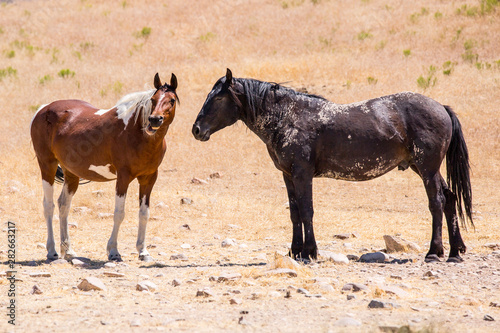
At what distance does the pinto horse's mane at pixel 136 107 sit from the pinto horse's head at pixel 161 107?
0.12 metres

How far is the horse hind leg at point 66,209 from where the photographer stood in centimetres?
794

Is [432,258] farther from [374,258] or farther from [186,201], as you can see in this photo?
[186,201]

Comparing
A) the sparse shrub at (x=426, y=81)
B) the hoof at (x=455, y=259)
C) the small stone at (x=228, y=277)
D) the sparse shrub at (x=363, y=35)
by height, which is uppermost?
the sparse shrub at (x=363, y=35)

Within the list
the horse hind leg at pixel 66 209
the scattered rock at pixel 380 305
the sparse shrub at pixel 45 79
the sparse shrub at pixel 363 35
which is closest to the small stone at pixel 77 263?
the horse hind leg at pixel 66 209

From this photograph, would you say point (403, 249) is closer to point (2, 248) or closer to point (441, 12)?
point (2, 248)

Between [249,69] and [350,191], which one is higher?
[249,69]

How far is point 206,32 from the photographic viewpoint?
89.8ft

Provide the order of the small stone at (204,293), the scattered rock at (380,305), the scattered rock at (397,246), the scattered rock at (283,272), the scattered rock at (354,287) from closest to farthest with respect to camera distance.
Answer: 1. the scattered rock at (380,305)
2. the small stone at (204,293)
3. the scattered rock at (354,287)
4. the scattered rock at (283,272)
5. the scattered rock at (397,246)

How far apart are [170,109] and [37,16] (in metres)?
26.3

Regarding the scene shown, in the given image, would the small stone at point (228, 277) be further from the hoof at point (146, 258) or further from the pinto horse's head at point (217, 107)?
the pinto horse's head at point (217, 107)

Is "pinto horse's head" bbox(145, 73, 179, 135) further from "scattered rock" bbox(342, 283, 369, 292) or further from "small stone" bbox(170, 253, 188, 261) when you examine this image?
"scattered rock" bbox(342, 283, 369, 292)

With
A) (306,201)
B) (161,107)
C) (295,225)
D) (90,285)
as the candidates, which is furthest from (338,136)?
(90,285)

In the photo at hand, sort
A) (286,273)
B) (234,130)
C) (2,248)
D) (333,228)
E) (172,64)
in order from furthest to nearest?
(172,64), (234,130), (333,228), (2,248), (286,273)

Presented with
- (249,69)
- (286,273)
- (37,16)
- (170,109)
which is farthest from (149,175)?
(37,16)
